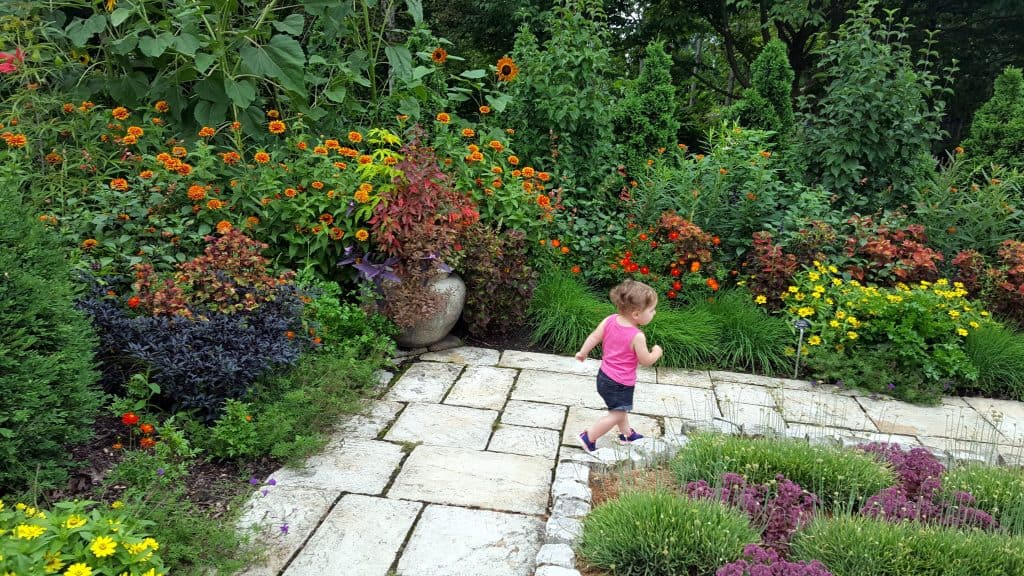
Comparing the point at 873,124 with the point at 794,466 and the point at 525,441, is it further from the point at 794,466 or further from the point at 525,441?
the point at 525,441

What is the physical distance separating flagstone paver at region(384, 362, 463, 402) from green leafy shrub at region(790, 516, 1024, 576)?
1938mm

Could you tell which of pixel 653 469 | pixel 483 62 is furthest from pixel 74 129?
pixel 483 62

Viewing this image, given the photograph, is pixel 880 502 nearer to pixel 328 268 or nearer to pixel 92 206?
pixel 328 268

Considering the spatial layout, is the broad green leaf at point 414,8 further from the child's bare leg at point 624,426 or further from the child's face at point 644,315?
the child's bare leg at point 624,426

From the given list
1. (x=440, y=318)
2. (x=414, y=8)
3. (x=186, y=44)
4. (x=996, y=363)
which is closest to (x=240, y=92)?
(x=186, y=44)

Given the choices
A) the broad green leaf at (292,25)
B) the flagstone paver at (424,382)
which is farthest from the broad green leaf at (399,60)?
the flagstone paver at (424,382)

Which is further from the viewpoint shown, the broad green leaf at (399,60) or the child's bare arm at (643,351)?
the broad green leaf at (399,60)

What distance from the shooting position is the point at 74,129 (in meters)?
3.73

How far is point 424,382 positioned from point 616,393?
1226mm

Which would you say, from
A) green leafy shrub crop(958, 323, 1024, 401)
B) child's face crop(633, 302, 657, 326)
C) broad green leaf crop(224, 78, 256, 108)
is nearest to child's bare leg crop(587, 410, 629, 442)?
child's face crop(633, 302, 657, 326)

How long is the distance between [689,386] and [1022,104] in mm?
5846

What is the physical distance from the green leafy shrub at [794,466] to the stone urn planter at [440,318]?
1.81 meters

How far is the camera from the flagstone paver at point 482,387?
11.2 ft

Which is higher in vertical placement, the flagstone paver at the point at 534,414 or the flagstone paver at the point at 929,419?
the flagstone paver at the point at 929,419
